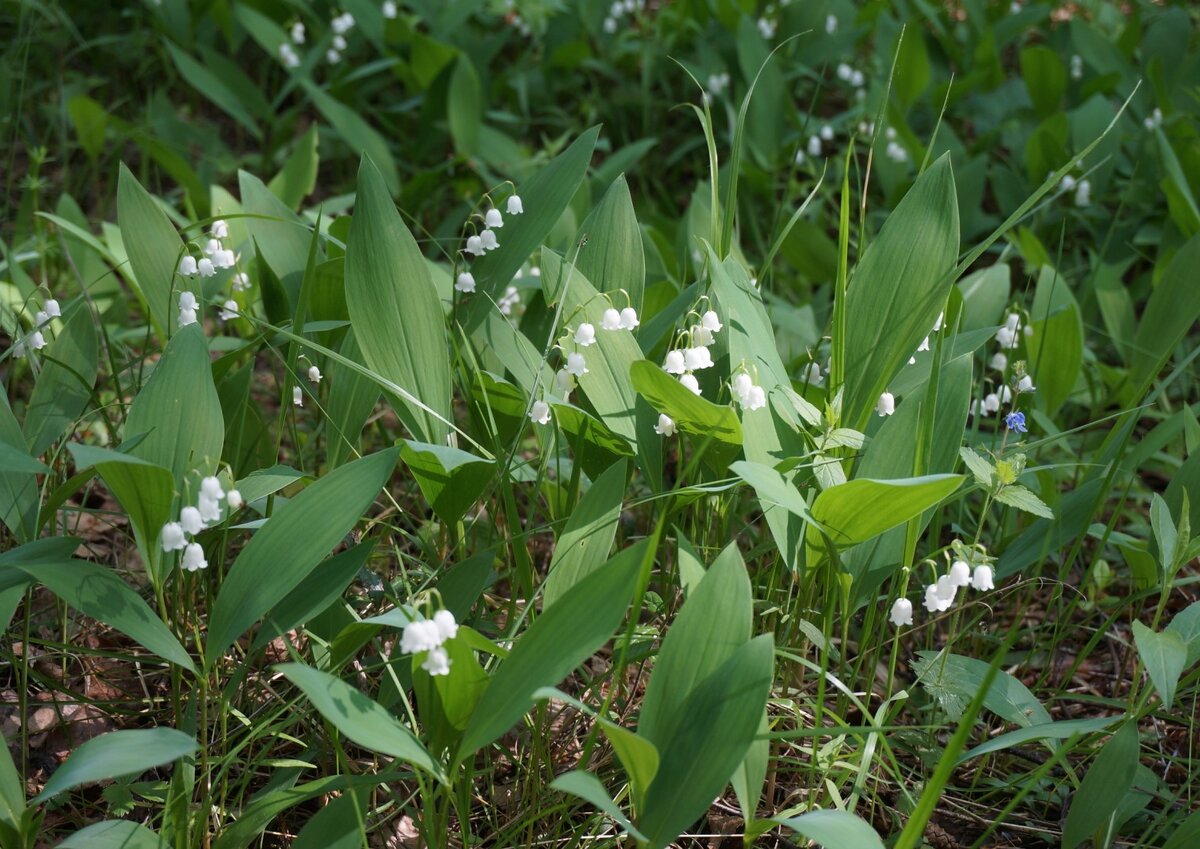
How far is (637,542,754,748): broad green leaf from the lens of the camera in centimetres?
137

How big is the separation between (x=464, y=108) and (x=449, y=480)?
228 centimetres

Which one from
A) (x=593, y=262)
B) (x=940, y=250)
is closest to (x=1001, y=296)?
(x=940, y=250)

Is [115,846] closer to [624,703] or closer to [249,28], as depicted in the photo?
[624,703]

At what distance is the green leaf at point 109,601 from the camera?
140 cm

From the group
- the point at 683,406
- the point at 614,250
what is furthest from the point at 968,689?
the point at 614,250

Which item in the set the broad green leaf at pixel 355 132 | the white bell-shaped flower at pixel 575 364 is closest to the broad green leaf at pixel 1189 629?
the white bell-shaped flower at pixel 575 364

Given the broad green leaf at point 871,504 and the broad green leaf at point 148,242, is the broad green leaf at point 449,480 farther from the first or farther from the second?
the broad green leaf at point 148,242

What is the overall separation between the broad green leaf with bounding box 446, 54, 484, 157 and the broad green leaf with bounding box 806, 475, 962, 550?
8.01ft

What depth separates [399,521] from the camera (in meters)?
2.29

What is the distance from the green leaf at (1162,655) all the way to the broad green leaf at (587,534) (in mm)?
737

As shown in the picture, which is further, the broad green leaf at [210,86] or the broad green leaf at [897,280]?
the broad green leaf at [210,86]

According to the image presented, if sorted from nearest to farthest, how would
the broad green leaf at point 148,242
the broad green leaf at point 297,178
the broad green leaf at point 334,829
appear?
the broad green leaf at point 334,829
the broad green leaf at point 148,242
the broad green leaf at point 297,178

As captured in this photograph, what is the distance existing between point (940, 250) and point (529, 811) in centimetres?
110

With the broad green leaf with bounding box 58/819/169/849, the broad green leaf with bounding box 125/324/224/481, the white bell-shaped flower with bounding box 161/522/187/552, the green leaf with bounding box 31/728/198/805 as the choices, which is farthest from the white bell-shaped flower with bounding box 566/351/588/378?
the broad green leaf with bounding box 58/819/169/849
